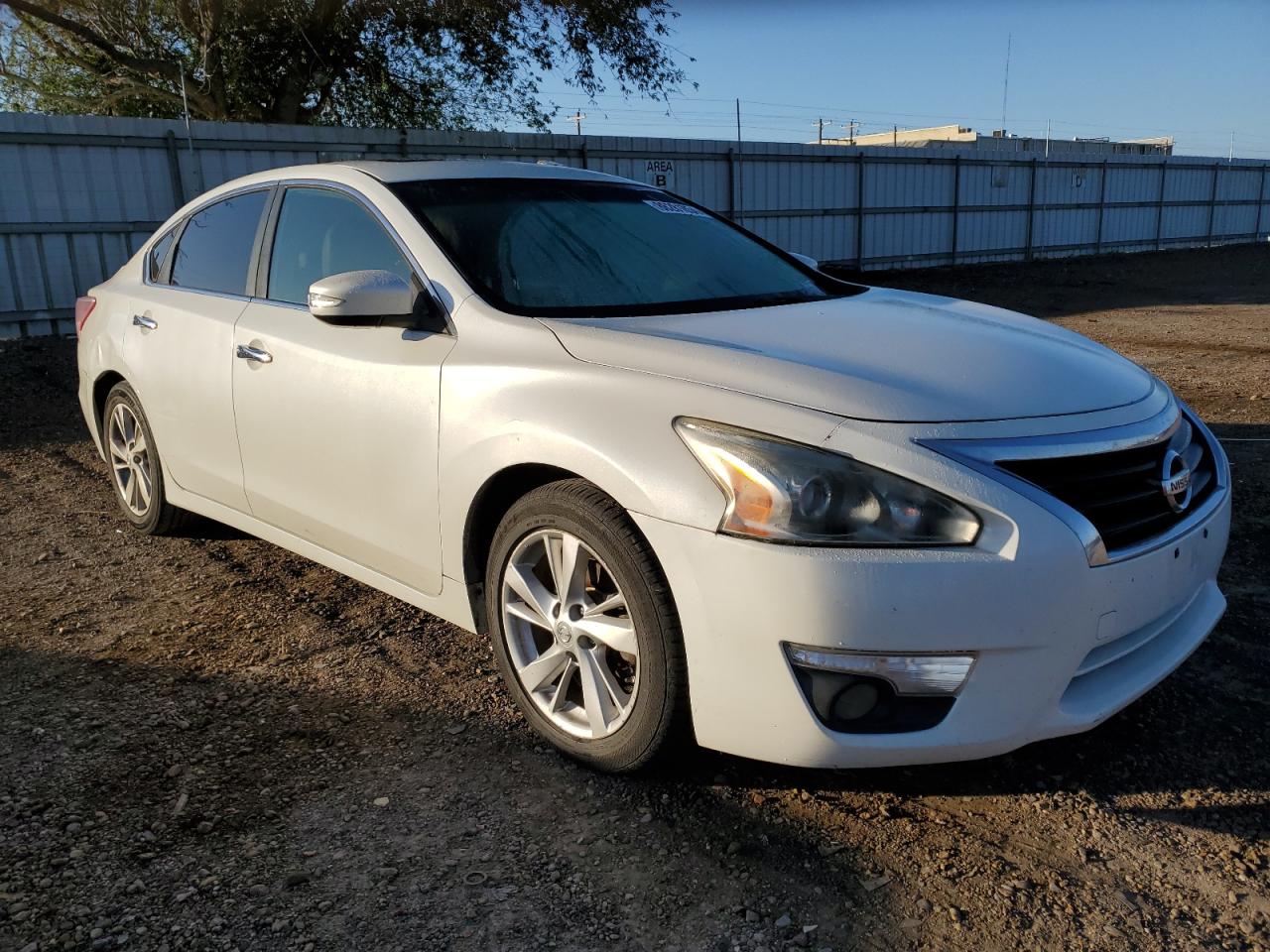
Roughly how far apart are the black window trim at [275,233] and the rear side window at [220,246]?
91mm

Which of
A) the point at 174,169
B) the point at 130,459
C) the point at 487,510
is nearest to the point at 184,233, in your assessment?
the point at 130,459

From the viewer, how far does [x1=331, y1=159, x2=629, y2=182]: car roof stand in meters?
3.69

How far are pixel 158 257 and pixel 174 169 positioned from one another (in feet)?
28.8

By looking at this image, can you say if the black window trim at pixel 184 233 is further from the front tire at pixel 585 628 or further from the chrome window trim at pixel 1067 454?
the chrome window trim at pixel 1067 454

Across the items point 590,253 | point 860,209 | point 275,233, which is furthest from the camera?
point 860,209

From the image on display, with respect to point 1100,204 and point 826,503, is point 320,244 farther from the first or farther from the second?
point 1100,204

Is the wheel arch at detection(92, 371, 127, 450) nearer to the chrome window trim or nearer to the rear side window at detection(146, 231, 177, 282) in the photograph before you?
the rear side window at detection(146, 231, 177, 282)

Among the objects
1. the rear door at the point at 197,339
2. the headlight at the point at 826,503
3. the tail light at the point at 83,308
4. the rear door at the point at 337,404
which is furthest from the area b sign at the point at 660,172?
the headlight at the point at 826,503

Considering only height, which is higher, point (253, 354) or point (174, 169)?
point (174, 169)

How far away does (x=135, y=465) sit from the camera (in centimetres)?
488

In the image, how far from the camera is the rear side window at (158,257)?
4711 millimetres

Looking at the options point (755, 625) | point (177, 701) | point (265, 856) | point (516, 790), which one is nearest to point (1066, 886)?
point (755, 625)

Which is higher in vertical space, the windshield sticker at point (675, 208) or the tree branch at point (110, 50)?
the tree branch at point (110, 50)

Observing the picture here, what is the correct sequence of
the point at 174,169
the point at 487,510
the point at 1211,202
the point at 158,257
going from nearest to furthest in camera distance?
the point at 487,510, the point at 158,257, the point at 174,169, the point at 1211,202
